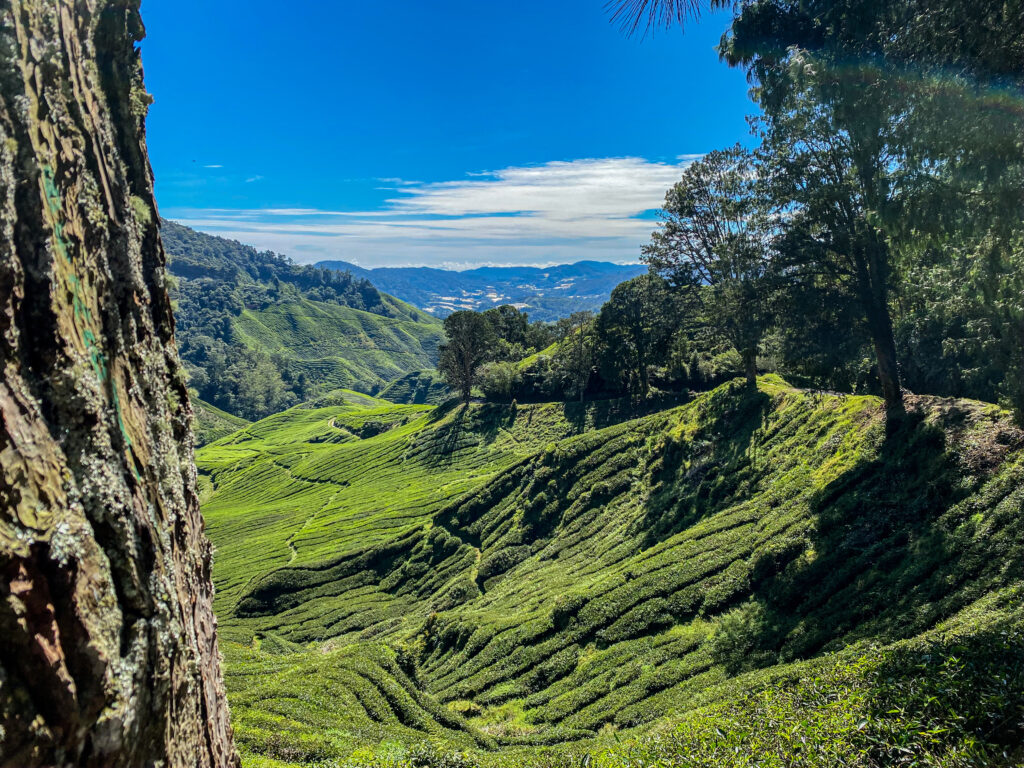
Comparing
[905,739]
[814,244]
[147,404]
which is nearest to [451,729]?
[905,739]

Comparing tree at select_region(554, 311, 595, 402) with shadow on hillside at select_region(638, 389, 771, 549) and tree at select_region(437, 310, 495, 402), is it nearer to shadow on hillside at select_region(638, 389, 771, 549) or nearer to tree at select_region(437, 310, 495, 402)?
tree at select_region(437, 310, 495, 402)

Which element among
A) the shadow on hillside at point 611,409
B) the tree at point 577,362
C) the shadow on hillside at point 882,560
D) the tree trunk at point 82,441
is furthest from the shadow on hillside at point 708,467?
the tree at point 577,362

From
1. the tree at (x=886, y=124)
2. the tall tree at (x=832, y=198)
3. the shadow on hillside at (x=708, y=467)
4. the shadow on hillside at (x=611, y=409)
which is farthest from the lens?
the shadow on hillside at (x=611, y=409)

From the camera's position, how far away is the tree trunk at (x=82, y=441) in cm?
475

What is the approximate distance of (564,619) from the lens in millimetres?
25453

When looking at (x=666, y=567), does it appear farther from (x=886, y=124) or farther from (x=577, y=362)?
(x=577, y=362)

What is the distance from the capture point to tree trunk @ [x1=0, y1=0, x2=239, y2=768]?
15.6 feet

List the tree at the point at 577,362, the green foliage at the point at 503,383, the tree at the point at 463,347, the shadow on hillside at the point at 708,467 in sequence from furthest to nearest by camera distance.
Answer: the tree at the point at 463,347
the green foliage at the point at 503,383
the tree at the point at 577,362
the shadow on hillside at the point at 708,467

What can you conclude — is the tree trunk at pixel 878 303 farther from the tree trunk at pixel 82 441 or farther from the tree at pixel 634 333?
the tree at pixel 634 333

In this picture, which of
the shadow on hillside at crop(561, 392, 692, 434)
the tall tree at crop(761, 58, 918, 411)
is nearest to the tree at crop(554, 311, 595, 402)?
the shadow on hillside at crop(561, 392, 692, 434)

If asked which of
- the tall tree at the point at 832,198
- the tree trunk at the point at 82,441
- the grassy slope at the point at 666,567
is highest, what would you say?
the tall tree at the point at 832,198

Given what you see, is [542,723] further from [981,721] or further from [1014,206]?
[1014,206]

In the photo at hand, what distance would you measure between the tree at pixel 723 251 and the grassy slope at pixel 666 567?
5.89 m

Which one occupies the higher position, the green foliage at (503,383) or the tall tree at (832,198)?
the tall tree at (832,198)
